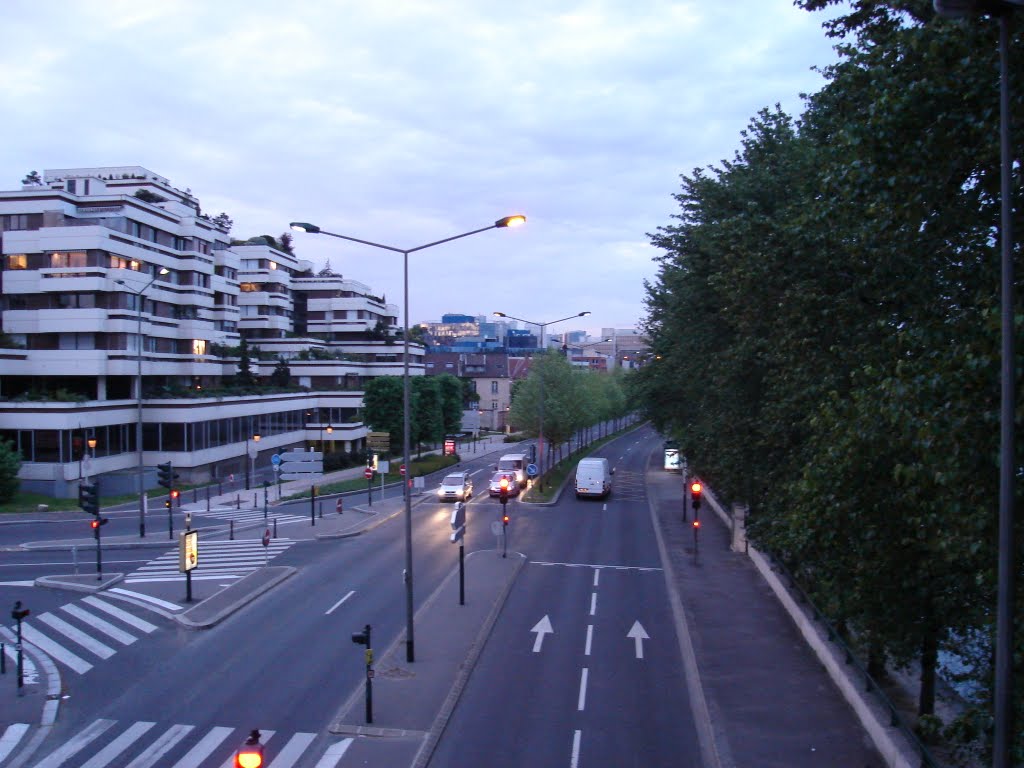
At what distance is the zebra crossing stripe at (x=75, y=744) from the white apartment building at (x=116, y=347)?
2595cm

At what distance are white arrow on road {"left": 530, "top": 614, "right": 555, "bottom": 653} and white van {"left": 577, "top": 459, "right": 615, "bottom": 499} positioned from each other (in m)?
24.8

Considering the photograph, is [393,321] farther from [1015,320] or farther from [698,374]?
[1015,320]

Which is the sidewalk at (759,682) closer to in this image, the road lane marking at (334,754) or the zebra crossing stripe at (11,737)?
the road lane marking at (334,754)

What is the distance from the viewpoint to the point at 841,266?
15328 millimetres

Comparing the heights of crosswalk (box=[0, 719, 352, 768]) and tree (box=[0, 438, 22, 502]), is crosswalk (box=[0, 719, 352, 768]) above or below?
below

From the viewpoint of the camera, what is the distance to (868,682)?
48.8ft

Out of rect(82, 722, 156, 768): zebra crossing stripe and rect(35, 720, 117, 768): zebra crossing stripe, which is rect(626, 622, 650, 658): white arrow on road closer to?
rect(82, 722, 156, 768): zebra crossing stripe

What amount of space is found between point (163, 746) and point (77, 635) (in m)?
8.65

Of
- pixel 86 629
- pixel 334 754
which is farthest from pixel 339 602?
pixel 334 754

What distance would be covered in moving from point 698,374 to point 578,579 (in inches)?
317

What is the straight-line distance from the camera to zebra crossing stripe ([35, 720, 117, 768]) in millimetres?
13258

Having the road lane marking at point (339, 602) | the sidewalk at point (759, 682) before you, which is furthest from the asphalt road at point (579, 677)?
the road lane marking at point (339, 602)

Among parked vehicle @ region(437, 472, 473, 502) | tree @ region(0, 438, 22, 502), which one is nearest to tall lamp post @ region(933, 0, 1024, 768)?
parked vehicle @ region(437, 472, 473, 502)

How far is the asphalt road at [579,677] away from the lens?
13.8 meters
